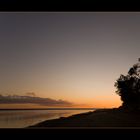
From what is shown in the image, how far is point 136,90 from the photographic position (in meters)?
14.5
